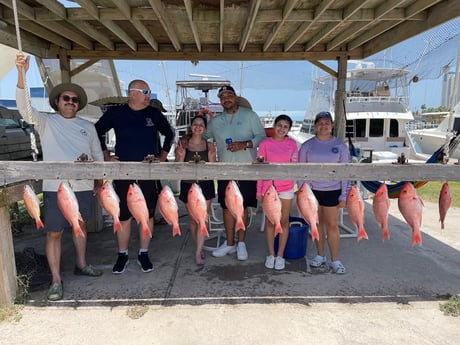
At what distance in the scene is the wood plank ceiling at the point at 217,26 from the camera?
3479mm

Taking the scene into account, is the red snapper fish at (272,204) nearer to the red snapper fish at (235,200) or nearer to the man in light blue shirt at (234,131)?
the red snapper fish at (235,200)

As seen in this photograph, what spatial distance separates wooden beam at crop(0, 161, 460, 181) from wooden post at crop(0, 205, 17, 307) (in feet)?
1.63

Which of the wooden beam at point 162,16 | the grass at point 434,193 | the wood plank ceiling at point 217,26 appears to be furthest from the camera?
the grass at point 434,193

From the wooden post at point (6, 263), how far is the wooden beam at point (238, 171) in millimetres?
498

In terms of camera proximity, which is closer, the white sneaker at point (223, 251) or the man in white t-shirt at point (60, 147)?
the man in white t-shirt at point (60, 147)

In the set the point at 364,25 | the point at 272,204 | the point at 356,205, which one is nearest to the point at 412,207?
the point at 356,205

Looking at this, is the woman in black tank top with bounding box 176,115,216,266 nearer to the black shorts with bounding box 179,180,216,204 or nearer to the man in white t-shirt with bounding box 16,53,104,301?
the black shorts with bounding box 179,180,216,204

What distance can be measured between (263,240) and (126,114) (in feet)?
8.70

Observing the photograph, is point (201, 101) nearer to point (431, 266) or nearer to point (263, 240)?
point (263, 240)

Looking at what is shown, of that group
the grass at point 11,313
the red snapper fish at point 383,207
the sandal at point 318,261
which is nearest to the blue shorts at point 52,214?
the grass at point 11,313

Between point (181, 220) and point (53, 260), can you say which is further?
point (181, 220)

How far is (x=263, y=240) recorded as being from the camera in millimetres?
4797

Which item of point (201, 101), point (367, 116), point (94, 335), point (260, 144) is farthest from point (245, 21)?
point (367, 116)

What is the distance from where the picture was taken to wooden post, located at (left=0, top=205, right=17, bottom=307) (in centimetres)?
287
